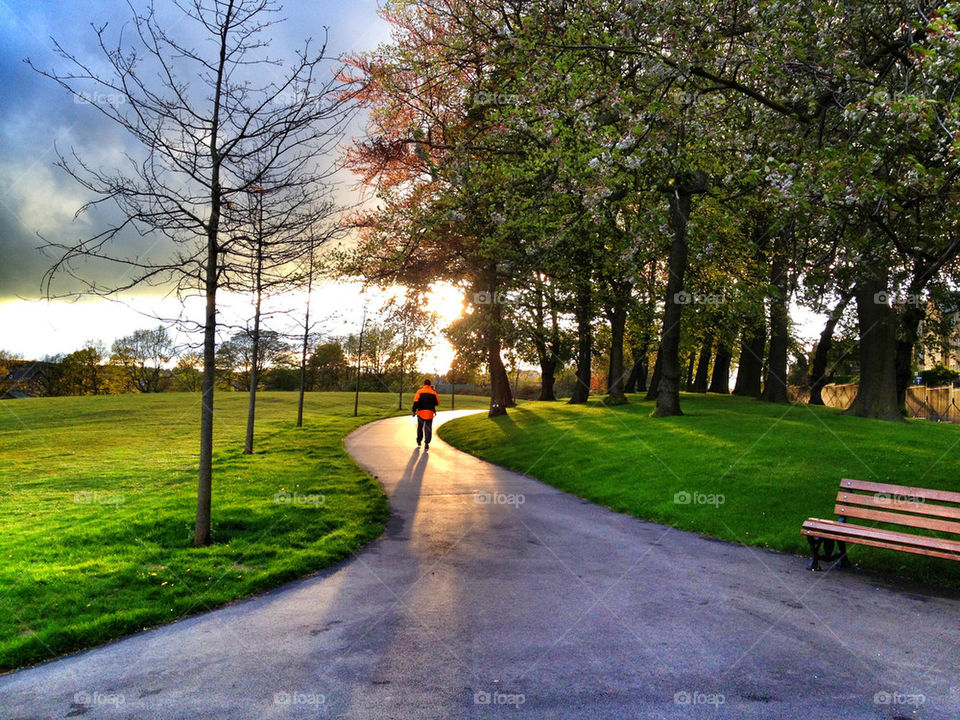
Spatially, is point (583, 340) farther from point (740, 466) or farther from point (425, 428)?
point (740, 466)

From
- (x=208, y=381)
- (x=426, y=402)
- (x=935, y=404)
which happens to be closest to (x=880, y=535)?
(x=208, y=381)

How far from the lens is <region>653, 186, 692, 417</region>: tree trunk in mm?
20562

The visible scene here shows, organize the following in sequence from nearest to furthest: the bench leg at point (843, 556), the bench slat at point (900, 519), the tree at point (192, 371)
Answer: the bench slat at point (900, 519) < the bench leg at point (843, 556) < the tree at point (192, 371)

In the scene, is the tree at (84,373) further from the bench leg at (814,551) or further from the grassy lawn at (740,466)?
the bench leg at (814,551)

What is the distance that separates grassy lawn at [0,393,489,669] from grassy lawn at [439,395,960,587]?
510 centimetres

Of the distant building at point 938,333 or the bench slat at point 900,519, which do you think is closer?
the bench slat at point 900,519

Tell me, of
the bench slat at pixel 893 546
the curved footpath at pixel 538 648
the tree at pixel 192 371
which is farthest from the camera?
the tree at pixel 192 371

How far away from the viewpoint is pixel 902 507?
7.82m

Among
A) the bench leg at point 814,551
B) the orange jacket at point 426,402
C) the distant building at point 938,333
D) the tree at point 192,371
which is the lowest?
the bench leg at point 814,551

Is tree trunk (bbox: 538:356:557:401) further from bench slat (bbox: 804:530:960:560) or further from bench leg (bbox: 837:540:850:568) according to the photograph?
bench slat (bbox: 804:530:960:560)

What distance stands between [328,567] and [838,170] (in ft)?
28.7

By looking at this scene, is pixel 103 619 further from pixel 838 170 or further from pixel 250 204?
pixel 838 170

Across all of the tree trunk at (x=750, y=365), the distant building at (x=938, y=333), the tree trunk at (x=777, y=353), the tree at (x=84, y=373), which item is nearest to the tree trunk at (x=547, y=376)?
the tree trunk at (x=750, y=365)

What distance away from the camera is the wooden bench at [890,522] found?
23.1 feet
